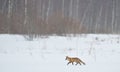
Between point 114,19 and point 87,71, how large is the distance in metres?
31.9

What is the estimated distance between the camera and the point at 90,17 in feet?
120

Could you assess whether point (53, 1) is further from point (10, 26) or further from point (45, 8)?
point (10, 26)

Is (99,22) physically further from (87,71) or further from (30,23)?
(87,71)

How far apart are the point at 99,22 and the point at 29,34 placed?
22.3 meters

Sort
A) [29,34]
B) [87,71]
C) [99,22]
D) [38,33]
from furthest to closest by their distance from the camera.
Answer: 1. [99,22]
2. [38,33]
3. [29,34]
4. [87,71]

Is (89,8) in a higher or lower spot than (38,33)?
higher

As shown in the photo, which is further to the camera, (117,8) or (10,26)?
(117,8)

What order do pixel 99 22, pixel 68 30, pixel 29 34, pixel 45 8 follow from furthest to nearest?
pixel 99 22
pixel 45 8
pixel 68 30
pixel 29 34

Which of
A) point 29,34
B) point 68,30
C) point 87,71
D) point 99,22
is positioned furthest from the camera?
point 99,22

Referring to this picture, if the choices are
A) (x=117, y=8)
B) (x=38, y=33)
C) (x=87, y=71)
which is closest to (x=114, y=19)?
(x=117, y=8)

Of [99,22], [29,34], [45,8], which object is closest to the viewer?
[29,34]

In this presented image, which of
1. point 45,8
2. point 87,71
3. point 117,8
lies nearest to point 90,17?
point 117,8

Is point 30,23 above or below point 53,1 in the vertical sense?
below

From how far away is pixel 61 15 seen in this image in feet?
66.5
